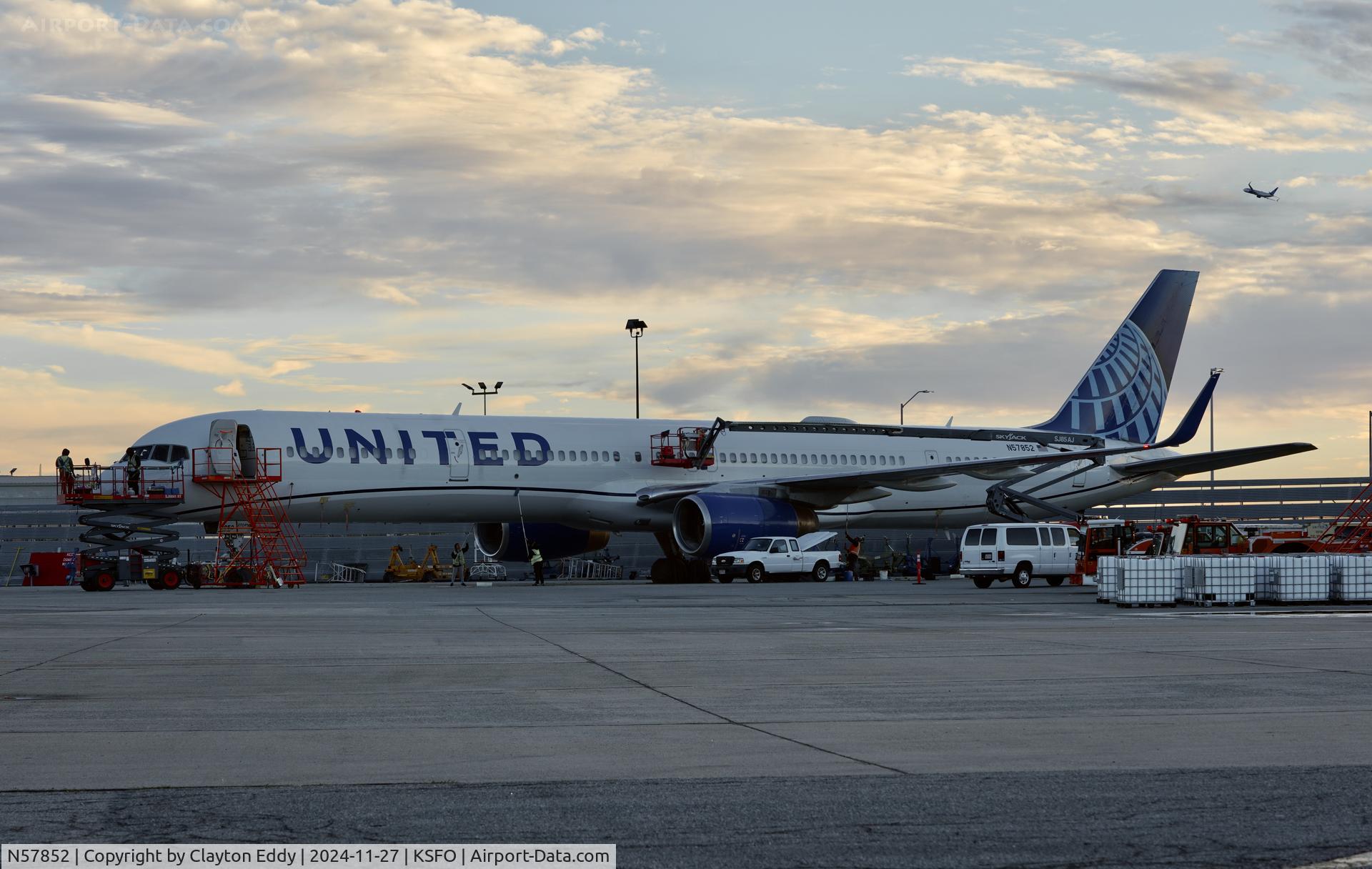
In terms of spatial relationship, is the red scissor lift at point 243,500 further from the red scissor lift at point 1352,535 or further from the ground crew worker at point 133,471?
the red scissor lift at point 1352,535

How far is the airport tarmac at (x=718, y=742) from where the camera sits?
6613 mm

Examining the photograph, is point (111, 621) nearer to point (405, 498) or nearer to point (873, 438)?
point (405, 498)

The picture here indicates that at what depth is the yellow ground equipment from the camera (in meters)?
53.2

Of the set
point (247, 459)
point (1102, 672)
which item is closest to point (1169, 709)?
point (1102, 672)

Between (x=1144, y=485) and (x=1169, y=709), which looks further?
(x=1144, y=485)

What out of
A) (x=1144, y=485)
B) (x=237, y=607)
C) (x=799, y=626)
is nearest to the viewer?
(x=799, y=626)

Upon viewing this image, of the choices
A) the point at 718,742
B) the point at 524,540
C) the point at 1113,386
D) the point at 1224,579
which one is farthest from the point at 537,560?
the point at 718,742

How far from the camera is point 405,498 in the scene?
39125 millimetres

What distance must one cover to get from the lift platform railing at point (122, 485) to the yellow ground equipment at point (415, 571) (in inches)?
626

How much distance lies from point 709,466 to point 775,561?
4119 mm

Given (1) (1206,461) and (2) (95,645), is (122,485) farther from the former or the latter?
(1) (1206,461)

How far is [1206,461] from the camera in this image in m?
46.2

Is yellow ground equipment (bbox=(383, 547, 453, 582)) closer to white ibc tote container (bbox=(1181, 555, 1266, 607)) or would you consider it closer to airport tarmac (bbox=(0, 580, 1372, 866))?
white ibc tote container (bbox=(1181, 555, 1266, 607))

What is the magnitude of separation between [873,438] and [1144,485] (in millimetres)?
10948
